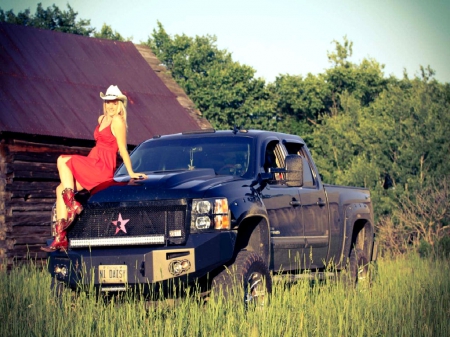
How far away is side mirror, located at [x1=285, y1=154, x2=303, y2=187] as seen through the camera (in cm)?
855

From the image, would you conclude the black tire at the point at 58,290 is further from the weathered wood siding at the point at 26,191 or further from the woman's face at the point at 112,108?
the weathered wood siding at the point at 26,191

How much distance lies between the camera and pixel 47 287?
927cm

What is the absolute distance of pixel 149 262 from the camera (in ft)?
23.2

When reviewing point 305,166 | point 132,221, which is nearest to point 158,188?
point 132,221

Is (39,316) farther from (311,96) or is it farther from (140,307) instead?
(311,96)

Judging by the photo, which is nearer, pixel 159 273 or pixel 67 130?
pixel 159 273

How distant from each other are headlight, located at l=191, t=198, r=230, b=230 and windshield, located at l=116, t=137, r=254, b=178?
104 centimetres

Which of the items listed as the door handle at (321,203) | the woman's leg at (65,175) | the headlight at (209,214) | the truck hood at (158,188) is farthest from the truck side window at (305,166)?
the woman's leg at (65,175)

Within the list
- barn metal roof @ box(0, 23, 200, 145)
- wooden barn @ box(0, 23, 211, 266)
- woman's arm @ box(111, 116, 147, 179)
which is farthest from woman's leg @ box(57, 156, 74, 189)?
barn metal roof @ box(0, 23, 200, 145)

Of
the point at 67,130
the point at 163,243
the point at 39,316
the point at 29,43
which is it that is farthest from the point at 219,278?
the point at 29,43

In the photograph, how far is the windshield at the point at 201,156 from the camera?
8.64 metres

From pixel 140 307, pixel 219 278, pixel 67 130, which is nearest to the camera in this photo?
pixel 140 307

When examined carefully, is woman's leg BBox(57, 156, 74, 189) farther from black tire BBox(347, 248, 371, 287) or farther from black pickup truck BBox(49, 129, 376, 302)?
black tire BBox(347, 248, 371, 287)

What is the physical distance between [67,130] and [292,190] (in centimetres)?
1028
